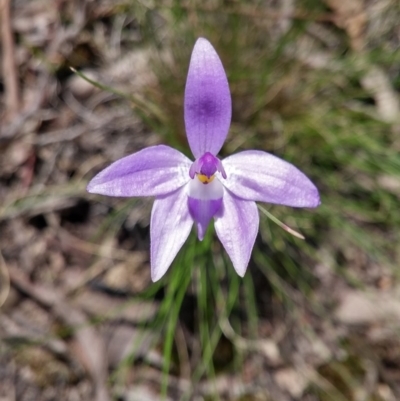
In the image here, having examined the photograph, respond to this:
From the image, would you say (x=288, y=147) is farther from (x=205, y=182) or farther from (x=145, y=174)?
(x=145, y=174)

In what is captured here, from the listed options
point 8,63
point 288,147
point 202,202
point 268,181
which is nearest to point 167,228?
point 202,202

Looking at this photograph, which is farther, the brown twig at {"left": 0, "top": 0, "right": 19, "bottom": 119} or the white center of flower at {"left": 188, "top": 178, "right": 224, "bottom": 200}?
the brown twig at {"left": 0, "top": 0, "right": 19, "bottom": 119}

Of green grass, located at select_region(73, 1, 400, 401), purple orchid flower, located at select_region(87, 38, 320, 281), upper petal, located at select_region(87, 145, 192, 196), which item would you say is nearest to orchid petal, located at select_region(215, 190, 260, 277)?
purple orchid flower, located at select_region(87, 38, 320, 281)

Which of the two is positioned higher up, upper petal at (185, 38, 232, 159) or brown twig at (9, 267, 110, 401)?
upper petal at (185, 38, 232, 159)

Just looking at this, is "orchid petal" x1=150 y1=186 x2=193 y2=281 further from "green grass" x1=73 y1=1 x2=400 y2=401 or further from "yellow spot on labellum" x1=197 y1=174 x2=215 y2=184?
"green grass" x1=73 y1=1 x2=400 y2=401

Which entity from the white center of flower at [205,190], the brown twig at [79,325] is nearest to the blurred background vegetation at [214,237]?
the brown twig at [79,325]

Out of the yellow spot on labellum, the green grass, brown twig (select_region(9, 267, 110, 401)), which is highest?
the yellow spot on labellum

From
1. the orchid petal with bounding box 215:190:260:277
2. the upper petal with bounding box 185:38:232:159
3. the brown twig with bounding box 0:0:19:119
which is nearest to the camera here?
the upper petal with bounding box 185:38:232:159
